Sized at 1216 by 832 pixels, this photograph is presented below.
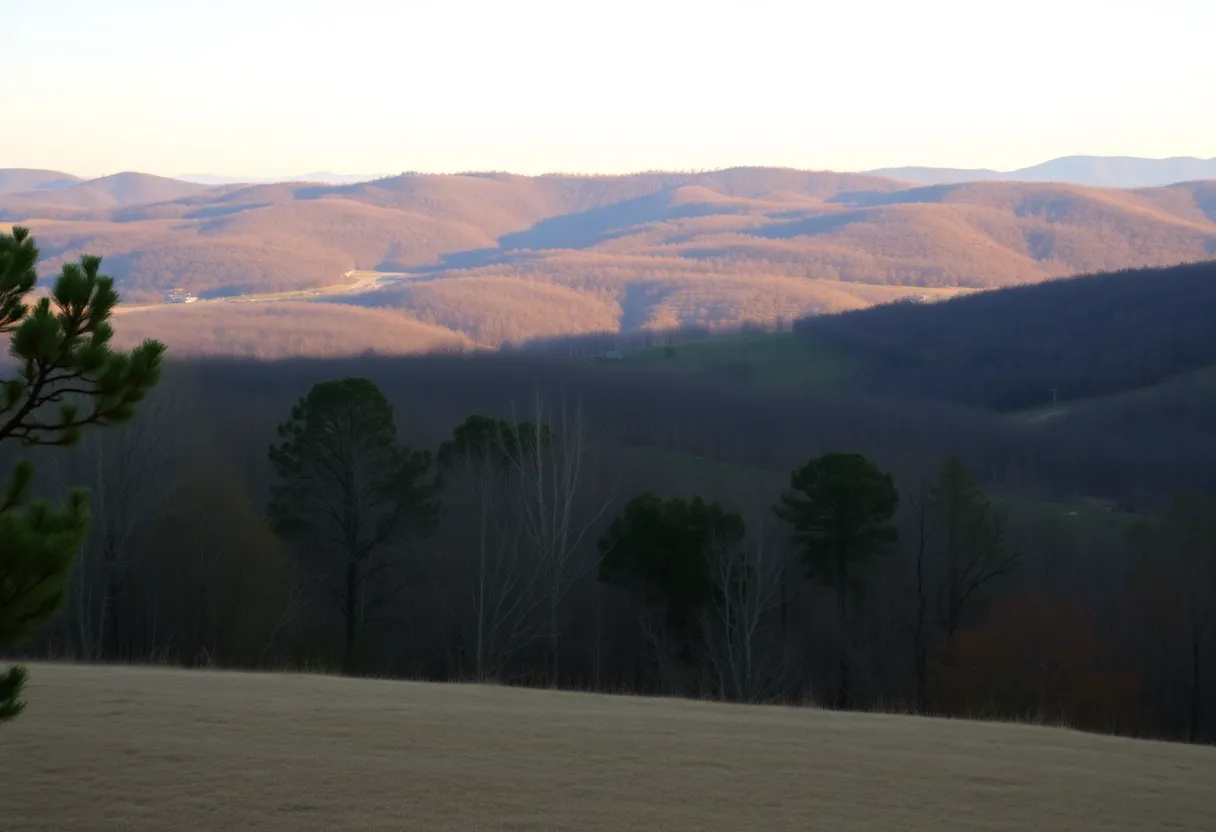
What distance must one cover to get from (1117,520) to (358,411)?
4220cm

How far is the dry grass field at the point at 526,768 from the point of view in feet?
32.5

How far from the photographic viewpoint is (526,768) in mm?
11281

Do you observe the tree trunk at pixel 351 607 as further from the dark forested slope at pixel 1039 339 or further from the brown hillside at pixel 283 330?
the dark forested slope at pixel 1039 339

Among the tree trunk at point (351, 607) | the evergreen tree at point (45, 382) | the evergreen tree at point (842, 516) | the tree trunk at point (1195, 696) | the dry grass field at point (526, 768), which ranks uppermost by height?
the evergreen tree at point (45, 382)

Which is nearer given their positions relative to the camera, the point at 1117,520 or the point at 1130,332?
the point at 1117,520

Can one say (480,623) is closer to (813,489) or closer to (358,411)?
(358,411)

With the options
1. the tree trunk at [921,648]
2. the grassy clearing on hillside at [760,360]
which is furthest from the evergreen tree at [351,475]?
the grassy clearing on hillside at [760,360]

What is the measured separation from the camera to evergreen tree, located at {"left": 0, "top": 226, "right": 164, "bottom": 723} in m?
7.81

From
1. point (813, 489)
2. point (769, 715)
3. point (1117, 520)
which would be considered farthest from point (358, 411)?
point (1117, 520)

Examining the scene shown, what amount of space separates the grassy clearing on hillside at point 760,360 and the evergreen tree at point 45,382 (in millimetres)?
106818

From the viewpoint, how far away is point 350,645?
107 ft

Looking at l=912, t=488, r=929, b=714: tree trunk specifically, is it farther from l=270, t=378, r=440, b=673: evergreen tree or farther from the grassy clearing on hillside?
the grassy clearing on hillside

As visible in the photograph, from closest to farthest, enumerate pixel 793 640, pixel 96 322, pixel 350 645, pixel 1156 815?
pixel 96 322 < pixel 1156 815 < pixel 350 645 < pixel 793 640

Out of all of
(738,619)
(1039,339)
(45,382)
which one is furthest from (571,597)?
(1039,339)
